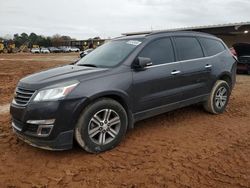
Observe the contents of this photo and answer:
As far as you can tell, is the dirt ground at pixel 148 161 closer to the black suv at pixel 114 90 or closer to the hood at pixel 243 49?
the black suv at pixel 114 90

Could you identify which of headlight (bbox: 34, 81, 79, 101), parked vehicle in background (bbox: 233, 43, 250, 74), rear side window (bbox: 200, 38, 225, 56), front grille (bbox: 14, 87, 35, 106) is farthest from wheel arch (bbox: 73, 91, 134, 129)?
parked vehicle in background (bbox: 233, 43, 250, 74)

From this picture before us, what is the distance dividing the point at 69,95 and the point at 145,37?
1.89 meters

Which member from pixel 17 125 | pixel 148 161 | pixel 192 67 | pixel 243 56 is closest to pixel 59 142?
pixel 17 125

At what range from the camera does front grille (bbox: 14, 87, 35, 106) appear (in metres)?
4.09

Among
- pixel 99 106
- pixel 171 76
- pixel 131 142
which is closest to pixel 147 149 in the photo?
pixel 131 142

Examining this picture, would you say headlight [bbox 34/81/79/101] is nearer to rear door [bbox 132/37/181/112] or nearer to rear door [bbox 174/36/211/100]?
rear door [bbox 132/37/181/112]

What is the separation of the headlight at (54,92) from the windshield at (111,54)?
3.20 ft

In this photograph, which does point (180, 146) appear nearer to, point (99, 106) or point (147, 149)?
point (147, 149)

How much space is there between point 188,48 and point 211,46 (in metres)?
0.85

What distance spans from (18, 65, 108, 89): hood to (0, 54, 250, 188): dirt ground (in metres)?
1.02

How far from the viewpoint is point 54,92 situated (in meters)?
3.98

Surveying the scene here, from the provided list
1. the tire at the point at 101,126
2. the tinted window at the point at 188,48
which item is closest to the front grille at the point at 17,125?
the tire at the point at 101,126

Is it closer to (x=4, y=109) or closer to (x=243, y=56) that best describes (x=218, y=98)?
(x=4, y=109)

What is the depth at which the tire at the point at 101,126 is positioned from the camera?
407 centimetres
